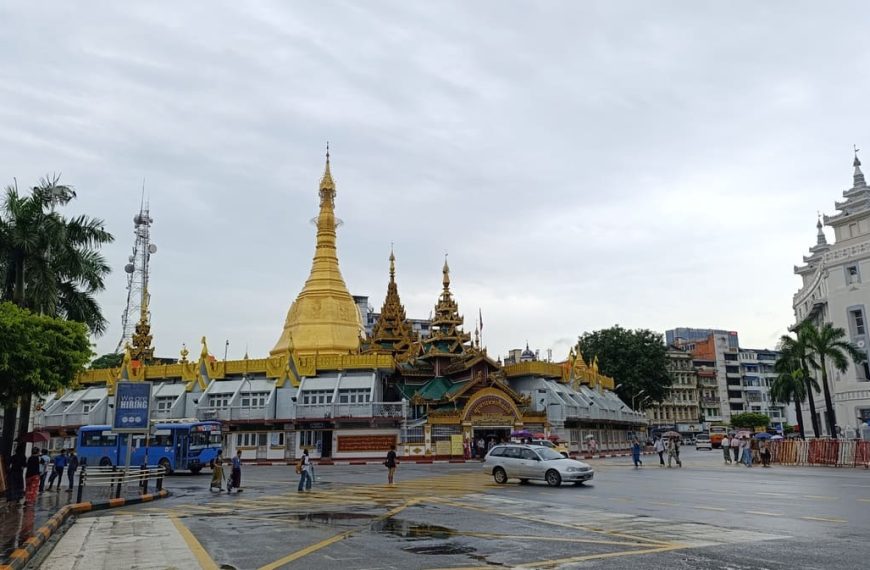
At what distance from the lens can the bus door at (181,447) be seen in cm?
3616

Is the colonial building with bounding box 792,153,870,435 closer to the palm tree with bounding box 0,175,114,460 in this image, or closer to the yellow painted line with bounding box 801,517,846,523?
the yellow painted line with bounding box 801,517,846,523

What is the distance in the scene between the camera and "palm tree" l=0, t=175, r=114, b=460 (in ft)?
85.1

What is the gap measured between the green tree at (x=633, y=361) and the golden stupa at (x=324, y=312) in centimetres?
2772

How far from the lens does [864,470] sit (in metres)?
30.2

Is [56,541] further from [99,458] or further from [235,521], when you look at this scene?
[99,458]

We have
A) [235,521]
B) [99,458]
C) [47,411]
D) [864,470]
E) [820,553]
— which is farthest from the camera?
[47,411]

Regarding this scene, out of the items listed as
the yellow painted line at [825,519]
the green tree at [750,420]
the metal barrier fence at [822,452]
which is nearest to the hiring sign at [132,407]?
the yellow painted line at [825,519]

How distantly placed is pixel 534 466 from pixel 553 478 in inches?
40.2

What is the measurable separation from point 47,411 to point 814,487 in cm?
5893

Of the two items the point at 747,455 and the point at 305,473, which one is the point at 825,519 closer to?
the point at 305,473

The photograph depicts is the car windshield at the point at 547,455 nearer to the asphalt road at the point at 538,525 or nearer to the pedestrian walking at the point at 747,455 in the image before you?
the asphalt road at the point at 538,525

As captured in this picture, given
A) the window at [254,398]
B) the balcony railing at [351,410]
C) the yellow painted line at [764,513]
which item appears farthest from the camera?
the window at [254,398]

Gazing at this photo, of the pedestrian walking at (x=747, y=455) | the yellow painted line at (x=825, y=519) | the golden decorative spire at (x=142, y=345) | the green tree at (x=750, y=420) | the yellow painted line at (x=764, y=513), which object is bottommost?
the yellow painted line at (x=764, y=513)

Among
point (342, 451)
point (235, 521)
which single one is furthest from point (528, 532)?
point (342, 451)
